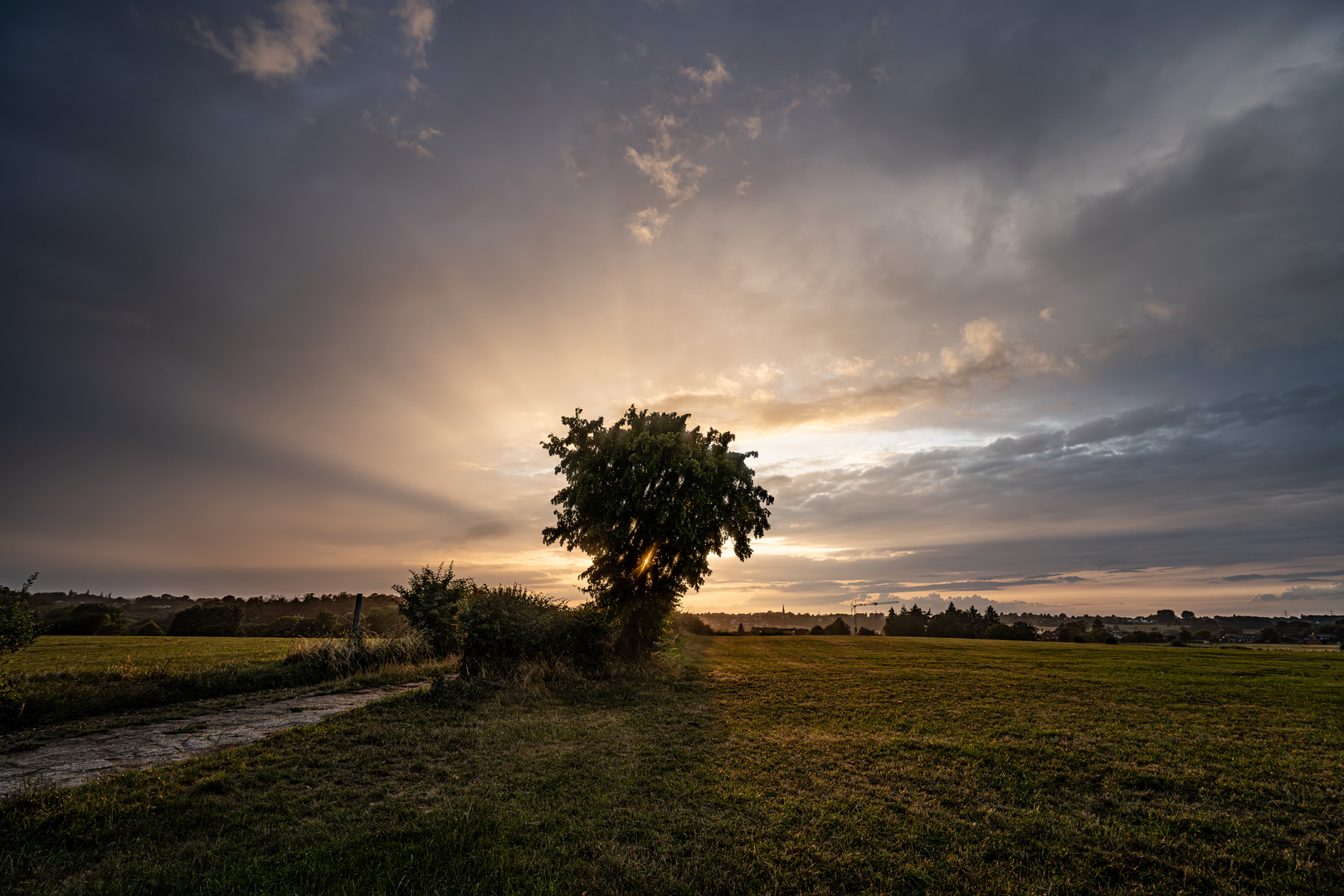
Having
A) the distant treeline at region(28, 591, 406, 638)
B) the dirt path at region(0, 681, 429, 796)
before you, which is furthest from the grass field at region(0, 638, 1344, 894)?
the distant treeline at region(28, 591, 406, 638)

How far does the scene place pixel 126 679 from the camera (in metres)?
11.3

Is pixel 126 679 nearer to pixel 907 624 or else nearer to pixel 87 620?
pixel 87 620

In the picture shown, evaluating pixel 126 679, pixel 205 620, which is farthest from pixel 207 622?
pixel 126 679

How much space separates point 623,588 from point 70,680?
552 inches

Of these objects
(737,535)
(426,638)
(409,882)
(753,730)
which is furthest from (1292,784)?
(426,638)

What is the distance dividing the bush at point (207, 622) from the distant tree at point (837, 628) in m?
58.7

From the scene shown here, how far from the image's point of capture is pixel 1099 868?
5.07m

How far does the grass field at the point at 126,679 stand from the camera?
955cm

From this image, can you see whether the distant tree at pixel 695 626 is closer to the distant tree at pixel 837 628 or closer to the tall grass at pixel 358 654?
the distant tree at pixel 837 628

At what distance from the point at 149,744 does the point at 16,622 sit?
9.32ft

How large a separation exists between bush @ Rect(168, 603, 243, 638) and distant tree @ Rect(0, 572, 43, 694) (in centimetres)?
2943

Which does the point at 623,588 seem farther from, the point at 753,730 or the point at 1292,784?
the point at 1292,784

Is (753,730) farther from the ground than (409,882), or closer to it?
closer to it

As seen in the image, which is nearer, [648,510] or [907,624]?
[648,510]
